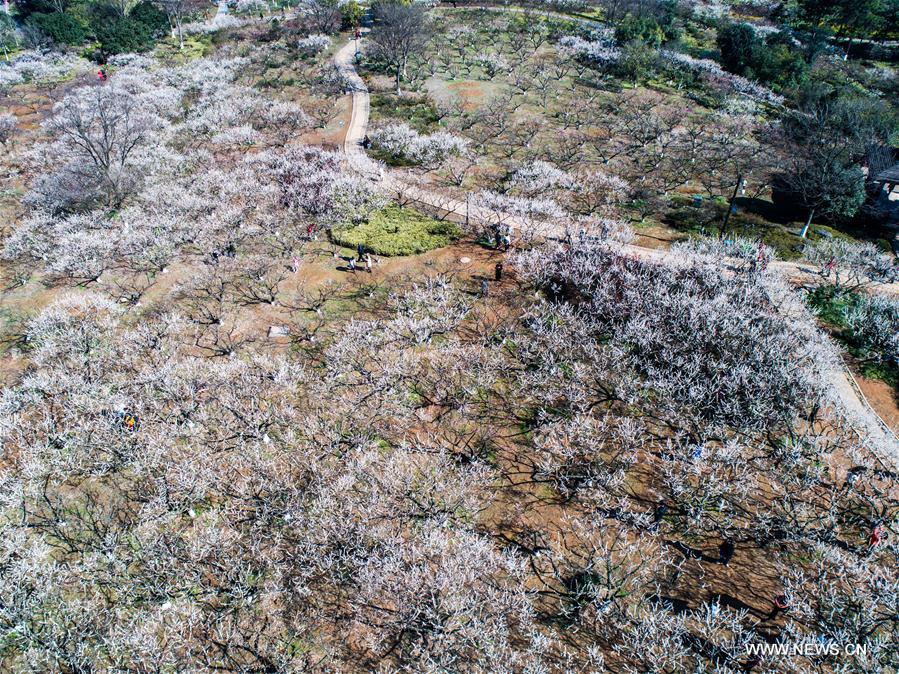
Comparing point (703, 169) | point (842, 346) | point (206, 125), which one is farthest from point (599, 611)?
point (206, 125)

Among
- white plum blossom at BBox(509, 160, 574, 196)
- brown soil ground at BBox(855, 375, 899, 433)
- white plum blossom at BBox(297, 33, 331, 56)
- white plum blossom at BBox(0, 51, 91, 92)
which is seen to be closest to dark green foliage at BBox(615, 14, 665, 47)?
white plum blossom at BBox(509, 160, 574, 196)

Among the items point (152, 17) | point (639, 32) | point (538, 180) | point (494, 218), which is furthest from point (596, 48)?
point (152, 17)

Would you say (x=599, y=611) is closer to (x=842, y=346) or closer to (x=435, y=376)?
(x=435, y=376)

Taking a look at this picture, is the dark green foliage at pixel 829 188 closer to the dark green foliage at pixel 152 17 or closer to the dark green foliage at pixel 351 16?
the dark green foliage at pixel 351 16

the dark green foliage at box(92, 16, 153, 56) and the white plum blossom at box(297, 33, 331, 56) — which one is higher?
the white plum blossom at box(297, 33, 331, 56)

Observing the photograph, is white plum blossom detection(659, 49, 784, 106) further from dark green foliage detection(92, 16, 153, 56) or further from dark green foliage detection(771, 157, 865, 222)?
dark green foliage detection(92, 16, 153, 56)

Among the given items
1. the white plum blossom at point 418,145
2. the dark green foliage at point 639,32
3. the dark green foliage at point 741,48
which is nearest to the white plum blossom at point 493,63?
the dark green foliage at point 639,32

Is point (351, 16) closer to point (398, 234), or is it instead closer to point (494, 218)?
point (494, 218)
